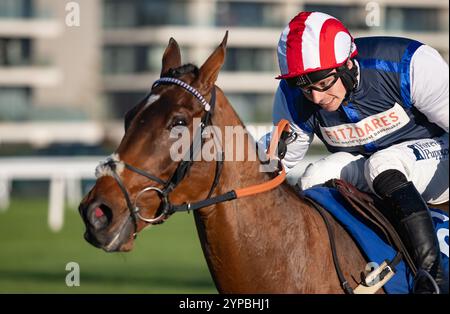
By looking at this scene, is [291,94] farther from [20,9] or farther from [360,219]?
[20,9]

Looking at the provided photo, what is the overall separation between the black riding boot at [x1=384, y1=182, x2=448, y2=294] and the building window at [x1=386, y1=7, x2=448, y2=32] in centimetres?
3438

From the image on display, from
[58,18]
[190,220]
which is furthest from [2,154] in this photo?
[190,220]

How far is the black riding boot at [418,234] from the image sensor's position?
154 inches

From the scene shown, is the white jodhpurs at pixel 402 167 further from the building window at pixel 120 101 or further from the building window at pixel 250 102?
the building window at pixel 120 101

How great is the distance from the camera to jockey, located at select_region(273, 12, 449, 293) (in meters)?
4.02

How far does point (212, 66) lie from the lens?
144 inches

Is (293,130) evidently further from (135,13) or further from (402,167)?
(135,13)

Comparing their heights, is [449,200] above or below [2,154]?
above

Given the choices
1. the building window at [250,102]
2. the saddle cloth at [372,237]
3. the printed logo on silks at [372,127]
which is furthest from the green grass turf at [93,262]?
the building window at [250,102]

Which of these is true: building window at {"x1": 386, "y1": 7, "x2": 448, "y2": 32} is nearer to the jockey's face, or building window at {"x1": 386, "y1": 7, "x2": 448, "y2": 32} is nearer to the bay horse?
the jockey's face

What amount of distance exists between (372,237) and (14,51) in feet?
145

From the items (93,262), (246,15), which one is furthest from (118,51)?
(93,262)

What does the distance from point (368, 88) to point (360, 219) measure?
0.61m
